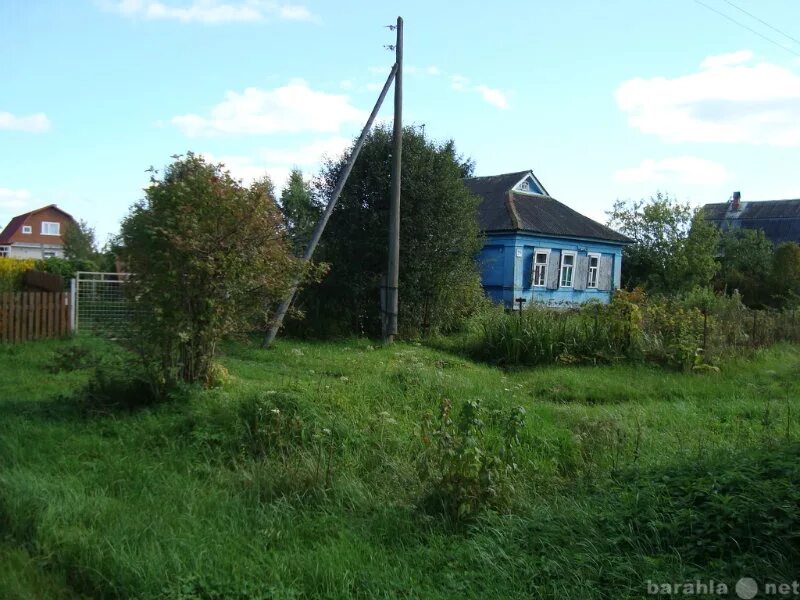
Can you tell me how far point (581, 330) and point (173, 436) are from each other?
868 centimetres

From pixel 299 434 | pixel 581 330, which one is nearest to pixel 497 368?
pixel 581 330

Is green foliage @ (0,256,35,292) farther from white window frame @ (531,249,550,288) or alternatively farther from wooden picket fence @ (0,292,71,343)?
white window frame @ (531,249,550,288)

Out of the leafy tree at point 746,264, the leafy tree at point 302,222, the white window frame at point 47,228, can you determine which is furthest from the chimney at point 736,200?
the white window frame at point 47,228

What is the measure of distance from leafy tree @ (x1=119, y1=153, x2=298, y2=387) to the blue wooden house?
17119 mm

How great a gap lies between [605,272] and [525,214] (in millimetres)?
5837

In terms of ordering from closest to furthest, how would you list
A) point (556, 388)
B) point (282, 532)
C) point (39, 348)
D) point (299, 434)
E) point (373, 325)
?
point (282, 532)
point (299, 434)
point (556, 388)
point (39, 348)
point (373, 325)

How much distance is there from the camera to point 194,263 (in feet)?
25.4

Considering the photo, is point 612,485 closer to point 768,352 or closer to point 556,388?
point 556,388

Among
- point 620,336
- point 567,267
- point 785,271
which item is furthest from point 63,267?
point 785,271

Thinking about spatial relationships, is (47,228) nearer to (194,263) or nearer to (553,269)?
(553,269)

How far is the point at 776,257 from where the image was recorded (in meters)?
32.1

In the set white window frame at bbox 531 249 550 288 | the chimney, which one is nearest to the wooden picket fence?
white window frame at bbox 531 249 550 288

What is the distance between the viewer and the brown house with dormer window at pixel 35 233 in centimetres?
6456

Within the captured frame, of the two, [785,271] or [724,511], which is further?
[785,271]
